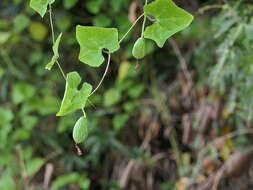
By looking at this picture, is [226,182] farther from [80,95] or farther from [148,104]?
[80,95]

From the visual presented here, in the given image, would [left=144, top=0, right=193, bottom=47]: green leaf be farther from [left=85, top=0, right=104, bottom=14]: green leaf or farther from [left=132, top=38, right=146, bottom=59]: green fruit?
[left=85, top=0, right=104, bottom=14]: green leaf

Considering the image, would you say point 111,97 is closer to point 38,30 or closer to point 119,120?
point 119,120

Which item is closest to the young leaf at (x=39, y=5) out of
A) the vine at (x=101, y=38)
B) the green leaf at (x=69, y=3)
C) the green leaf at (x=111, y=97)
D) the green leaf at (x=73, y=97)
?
the vine at (x=101, y=38)

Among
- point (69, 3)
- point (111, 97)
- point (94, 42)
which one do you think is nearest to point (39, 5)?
point (94, 42)

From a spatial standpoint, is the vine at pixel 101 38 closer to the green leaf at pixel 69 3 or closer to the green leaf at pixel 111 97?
the green leaf at pixel 69 3

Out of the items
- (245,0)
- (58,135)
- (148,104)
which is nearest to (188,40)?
(148,104)

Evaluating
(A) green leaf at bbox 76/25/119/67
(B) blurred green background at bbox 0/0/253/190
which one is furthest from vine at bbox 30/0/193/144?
(B) blurred green background at bbox 0/0/253/190
